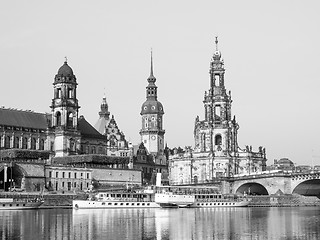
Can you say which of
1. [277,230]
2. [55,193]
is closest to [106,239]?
[277,230]

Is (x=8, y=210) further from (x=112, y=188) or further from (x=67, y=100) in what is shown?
(x=67, y=100)

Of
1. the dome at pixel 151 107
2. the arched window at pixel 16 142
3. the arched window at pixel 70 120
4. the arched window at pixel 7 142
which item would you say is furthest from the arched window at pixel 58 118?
the dome at pixel 151 107

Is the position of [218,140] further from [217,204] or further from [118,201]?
[118,201]

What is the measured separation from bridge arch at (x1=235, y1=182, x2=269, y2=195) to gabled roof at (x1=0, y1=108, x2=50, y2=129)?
38.1m

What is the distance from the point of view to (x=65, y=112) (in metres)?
127

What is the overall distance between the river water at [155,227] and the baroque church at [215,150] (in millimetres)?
54428

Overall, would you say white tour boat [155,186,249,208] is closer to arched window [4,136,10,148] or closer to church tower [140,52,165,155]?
arched window [4,136,10,148]

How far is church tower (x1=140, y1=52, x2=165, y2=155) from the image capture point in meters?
165

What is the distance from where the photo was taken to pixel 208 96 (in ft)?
452

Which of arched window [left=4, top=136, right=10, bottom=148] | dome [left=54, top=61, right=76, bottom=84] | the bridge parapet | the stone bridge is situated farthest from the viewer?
dome [left=54, top=61, right=76, bottom=84]

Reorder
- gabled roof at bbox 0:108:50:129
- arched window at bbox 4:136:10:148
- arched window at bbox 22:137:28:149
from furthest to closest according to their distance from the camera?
arched window at bbox 22:137:28:149 → gabled roof at bbox 0:108:50:129 → arched window at bbox 4:136:10:148

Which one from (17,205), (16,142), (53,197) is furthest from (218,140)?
(17,205)

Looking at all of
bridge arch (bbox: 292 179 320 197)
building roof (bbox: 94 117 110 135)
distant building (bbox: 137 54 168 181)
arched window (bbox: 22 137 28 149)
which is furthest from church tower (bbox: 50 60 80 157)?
bridge arch (bbox: 292 179 320 197)

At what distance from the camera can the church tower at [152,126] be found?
165 meters
